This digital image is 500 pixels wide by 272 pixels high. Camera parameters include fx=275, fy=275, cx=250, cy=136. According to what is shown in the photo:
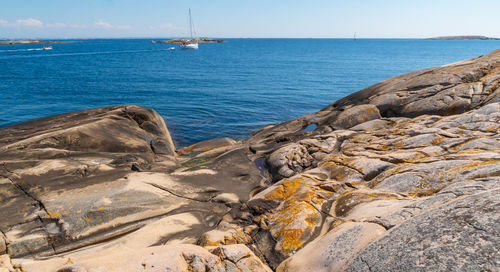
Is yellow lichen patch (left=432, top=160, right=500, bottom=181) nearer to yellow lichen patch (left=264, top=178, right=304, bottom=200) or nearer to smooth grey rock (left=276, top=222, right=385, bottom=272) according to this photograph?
smooth grey rock (left=276, top=222, right=385, bottom=272)

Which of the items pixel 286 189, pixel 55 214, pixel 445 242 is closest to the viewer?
pixel 445 242

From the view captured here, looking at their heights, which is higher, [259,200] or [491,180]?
[491,180]

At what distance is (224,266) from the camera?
5.32 m

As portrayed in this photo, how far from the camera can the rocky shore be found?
15.8 feet

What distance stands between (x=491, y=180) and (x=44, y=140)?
15912mm

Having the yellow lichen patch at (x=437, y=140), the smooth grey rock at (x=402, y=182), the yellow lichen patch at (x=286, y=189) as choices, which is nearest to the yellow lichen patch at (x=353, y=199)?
the smooth grey rock at (x=402, y=182)

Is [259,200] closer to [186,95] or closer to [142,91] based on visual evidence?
[186,95]

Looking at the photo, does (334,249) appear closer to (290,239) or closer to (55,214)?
→ (290,239)

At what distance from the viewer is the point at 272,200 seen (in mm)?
8789

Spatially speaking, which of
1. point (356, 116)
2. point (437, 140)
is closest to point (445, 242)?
point (437, 140)

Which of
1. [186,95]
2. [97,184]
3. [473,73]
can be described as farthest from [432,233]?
[186,95]

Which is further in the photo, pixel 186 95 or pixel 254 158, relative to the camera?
pixel 186 95

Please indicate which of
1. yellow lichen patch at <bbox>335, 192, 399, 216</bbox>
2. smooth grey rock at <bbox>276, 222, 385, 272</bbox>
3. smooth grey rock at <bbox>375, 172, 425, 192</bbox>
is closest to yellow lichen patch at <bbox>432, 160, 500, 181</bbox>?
smooth grey rock at <bbox>375, 172, 425, 192</bbox>

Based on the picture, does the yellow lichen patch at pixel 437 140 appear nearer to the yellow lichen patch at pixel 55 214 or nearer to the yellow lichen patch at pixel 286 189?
the yellow lichen patch at pixel 286 189
